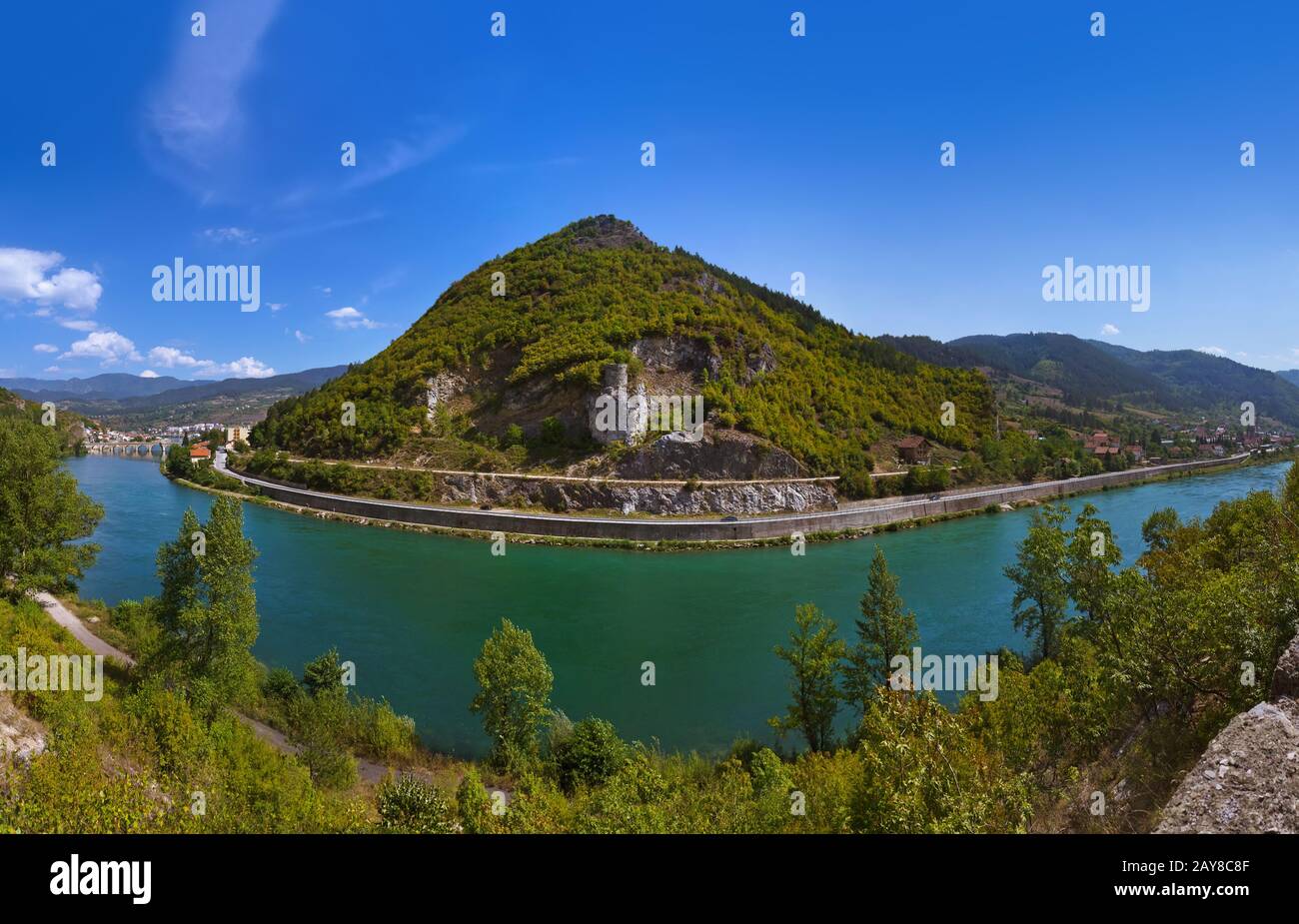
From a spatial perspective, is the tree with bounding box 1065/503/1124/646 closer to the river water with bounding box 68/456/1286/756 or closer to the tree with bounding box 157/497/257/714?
the river water with bounding box 68/456/1286/756

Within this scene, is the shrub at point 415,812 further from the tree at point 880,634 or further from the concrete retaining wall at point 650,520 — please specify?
the concrete retaining wall at point 650,520

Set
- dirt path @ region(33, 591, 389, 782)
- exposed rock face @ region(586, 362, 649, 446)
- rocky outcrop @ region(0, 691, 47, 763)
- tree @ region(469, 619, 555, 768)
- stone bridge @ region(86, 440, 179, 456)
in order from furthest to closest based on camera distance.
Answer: stone bridge @ region(86, 440, 179, 456) → exposed rock face @ region(586, 362, 649, 446) → tree @ region(469, 619, 555, 768) → dirt path @ region(33, 591, 389, 782) → rocky outcrop @ region(0, 691, 47, 763)

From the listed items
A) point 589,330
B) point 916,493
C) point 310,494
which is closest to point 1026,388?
point 916,493

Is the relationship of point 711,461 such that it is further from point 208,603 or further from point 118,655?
point 208,603

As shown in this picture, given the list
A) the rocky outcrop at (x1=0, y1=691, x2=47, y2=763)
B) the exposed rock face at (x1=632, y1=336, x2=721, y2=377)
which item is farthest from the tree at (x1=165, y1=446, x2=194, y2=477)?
the rocky outcrop at (x1=0, y1=691, x2=47, y2=763)

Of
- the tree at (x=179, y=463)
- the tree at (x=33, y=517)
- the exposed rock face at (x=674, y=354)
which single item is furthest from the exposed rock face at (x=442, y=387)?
the tree at (x=33, y=517)
